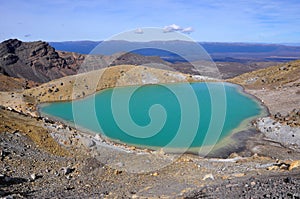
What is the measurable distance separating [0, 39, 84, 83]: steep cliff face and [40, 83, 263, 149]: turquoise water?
1087 inches

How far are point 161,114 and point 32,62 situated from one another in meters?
54.8

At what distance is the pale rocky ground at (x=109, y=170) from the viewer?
1279 cm

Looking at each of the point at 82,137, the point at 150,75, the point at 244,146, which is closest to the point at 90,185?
the point at 82,137

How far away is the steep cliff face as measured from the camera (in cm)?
8038

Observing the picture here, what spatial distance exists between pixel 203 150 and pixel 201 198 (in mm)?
16526

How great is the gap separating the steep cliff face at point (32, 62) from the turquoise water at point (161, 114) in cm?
2760

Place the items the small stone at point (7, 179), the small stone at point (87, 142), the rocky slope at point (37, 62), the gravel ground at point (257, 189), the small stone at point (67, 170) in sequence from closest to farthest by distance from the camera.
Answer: the gravel ground at point (257, 189)
the small stone at point (7, 179)
the small stone at point (67, 170)
the small stone at point (87, 142)
the rocky slope at point (37, 62)

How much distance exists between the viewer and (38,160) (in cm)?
1766

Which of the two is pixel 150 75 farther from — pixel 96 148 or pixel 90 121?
pixel 96 148

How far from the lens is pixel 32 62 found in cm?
8594

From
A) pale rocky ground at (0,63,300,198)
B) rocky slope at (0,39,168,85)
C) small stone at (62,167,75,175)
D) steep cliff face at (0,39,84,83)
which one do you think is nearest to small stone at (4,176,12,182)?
pale rocky ground at (0,63,300,198)

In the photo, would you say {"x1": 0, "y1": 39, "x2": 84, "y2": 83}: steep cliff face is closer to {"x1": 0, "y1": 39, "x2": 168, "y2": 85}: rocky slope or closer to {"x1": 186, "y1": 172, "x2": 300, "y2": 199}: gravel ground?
{"x1": 0, "y1": 39, "x2": 168, "y2": 85}: rocky slope

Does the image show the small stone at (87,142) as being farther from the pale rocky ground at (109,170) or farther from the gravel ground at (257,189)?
the gravel ground at (257,189)

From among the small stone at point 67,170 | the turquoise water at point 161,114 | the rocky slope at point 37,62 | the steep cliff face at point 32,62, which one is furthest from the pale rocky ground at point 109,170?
the steep cliff face at point 32,62
